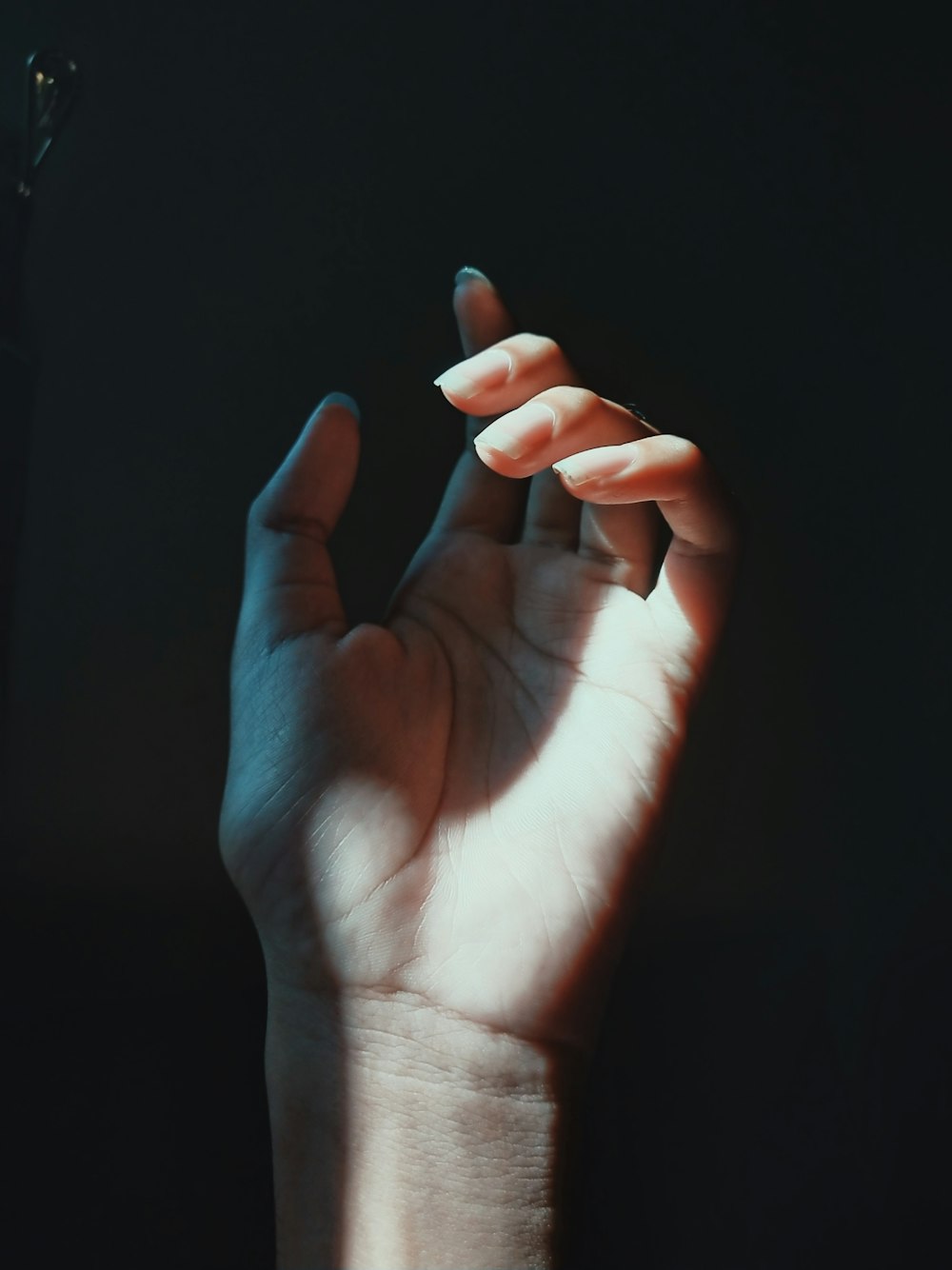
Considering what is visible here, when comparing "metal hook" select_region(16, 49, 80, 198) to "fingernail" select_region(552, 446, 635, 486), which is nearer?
"fingernail" select_region(552, 446, 635, 486)

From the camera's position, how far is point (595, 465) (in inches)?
21.8

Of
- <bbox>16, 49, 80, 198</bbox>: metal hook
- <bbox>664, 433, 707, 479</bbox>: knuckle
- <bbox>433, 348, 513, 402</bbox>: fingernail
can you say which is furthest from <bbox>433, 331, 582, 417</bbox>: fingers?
<bbox>16, 49, 80, 198</bbox>: metal hook

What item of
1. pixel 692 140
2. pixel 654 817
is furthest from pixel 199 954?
pixel 692 140

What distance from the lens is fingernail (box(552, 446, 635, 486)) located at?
0.55m

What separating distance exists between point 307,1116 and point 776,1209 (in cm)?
48

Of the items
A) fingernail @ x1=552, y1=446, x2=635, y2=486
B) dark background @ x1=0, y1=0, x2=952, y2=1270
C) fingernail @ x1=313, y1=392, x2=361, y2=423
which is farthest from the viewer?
dark background @ x1=0, y1=0, x2=952, y2=1270

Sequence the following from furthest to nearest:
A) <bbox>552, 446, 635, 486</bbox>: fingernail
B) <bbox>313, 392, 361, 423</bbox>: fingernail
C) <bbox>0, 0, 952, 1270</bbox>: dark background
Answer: <bbox>0, 0, 952, 1270</bbox>: dark background → <bbox>313, 392, 361, 423</bbox>: fingernail → <bbox>552, 446, 635, 486</bbox>: fingernail

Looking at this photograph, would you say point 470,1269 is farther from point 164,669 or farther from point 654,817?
point 164,669

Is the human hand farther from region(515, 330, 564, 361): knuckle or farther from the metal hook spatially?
the metal hook

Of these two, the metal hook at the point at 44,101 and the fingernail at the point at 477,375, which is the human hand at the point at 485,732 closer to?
the fingernail at the point at 477,375

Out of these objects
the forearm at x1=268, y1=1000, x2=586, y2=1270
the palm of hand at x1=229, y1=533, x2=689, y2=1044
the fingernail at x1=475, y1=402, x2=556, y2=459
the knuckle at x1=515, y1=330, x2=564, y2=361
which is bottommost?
the forearm at x1=268, y1=1000, x2=586, y2=1270

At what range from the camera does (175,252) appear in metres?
0.90

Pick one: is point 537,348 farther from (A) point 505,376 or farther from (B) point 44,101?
(B) point 44,101

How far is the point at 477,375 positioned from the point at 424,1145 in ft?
1.74
